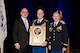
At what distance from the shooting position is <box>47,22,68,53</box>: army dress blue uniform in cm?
541

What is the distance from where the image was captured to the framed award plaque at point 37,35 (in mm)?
5516

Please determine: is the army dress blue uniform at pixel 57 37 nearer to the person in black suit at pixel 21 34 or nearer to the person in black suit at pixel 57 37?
the person in black suit at pixel 57 37

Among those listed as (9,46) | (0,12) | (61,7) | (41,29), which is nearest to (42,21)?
(41,29)

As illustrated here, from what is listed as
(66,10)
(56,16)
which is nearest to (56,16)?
(56,16)

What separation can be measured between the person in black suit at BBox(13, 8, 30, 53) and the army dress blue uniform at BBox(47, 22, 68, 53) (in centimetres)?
49

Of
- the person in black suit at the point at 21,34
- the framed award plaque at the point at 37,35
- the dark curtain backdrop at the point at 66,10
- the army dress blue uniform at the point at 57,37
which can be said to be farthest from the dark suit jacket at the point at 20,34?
the dark curtain backdrop at the point at 66,10

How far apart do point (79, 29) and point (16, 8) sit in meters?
1.98

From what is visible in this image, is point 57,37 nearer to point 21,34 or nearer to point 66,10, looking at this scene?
point 21,34

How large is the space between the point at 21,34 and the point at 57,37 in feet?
2.49

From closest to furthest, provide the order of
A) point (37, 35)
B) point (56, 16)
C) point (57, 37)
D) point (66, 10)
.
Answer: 1. point (56, 16)
2. point (57, 37)
3. point (37, 35)
4. point (66, 10)

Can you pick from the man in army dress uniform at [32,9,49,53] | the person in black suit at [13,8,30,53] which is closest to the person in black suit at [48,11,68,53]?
the man in army dress uniform at [32,9,49,53]

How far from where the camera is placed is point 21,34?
5.49 meters

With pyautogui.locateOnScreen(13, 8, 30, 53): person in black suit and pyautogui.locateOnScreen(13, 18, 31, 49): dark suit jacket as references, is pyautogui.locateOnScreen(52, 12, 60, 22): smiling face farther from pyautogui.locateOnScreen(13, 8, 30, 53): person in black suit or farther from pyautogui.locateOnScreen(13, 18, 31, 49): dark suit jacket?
pyautogui.locateOnScreen(13, 18, 31, 49): dark suit jacket

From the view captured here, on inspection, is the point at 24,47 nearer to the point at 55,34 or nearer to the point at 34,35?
the point at 34,35
